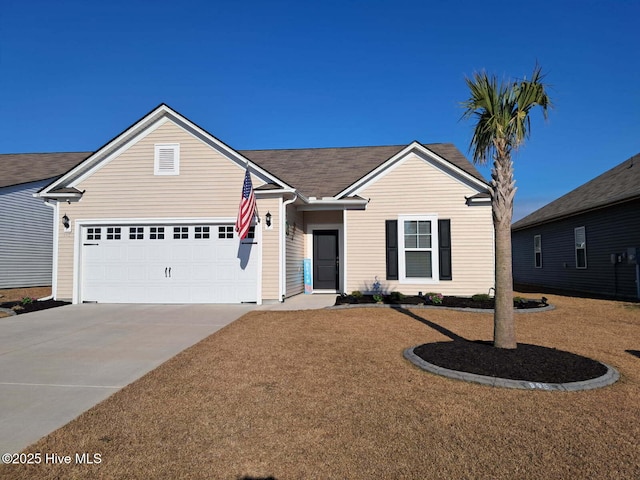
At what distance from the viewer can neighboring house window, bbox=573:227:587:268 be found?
15.7 m

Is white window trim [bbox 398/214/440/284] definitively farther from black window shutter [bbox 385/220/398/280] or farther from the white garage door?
the white garage door

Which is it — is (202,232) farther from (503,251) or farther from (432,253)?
(503,251)

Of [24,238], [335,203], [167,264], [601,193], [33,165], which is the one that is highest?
[33,165]

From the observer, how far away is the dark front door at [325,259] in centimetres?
1434

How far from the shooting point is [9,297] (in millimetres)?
14562

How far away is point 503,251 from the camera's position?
5840 mm

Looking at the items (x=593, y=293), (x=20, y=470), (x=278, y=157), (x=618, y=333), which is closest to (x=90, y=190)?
(x=278, y=157)

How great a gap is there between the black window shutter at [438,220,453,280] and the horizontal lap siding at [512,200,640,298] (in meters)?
5.90

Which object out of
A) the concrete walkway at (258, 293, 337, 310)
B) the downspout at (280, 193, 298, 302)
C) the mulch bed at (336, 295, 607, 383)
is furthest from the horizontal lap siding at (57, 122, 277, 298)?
the mulch bed at (336, 295, 607, 383)

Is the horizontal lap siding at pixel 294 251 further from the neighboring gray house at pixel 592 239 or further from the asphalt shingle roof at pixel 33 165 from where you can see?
the asphalt shingle roof at pixel 33 165

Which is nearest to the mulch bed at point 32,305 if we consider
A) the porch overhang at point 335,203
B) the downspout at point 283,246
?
the downspout at point 283,246

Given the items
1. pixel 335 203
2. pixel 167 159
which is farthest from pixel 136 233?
pixel 335 203

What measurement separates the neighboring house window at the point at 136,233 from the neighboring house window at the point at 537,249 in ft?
57.5

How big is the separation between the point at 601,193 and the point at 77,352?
17.2 metres
